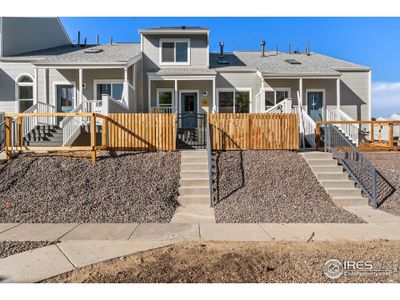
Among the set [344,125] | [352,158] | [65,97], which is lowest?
[352,158]

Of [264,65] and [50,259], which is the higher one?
[264,65]

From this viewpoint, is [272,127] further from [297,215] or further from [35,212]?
[35,212]

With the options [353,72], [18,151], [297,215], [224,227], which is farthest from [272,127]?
[353,72]

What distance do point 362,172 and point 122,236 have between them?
760 cm

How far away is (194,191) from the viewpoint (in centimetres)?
765

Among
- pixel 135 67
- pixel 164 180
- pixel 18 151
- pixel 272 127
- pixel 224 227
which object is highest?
pixel 135 67

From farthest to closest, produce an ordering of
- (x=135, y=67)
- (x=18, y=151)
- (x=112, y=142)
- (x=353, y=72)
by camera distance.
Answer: (x=353, y=72), (x=135, y=67), (x=112, y=142), (x=18, y=151)

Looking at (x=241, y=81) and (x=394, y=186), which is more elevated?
(x=241, y=81)

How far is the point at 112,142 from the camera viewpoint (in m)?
9.29

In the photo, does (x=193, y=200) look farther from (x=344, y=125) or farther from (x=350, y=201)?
(x=344, y=125)

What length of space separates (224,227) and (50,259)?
3.15 metres

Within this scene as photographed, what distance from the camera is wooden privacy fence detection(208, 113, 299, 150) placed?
9695mm

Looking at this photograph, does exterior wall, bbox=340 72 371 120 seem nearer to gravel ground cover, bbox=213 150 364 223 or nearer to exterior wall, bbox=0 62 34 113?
gravel ground cover, bbox=213 150 364 223

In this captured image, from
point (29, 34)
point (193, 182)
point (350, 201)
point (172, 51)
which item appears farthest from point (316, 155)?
point (29, 34)
